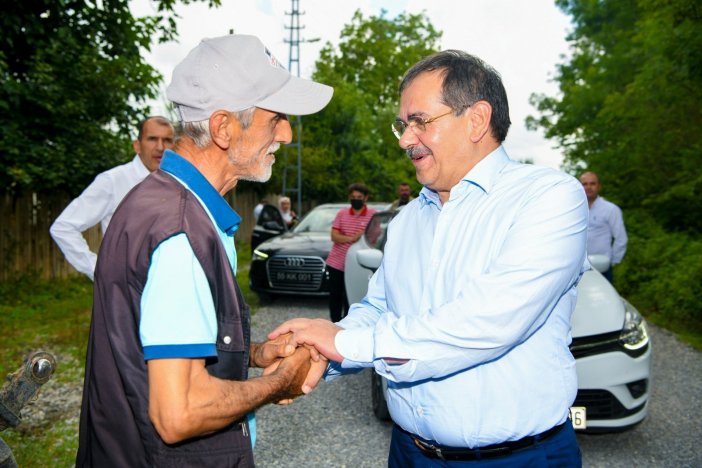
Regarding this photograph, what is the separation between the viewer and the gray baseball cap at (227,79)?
1775mm

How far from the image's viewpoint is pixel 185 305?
1491 millimetres

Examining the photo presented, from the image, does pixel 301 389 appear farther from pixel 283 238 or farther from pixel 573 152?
pixel 573 152

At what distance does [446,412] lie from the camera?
6.82 feet

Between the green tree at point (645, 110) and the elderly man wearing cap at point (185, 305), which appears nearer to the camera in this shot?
the elderly man wearing cap at point (185, 305)

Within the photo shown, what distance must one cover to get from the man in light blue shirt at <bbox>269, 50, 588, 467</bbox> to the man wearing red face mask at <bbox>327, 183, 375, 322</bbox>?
5692 millimetres

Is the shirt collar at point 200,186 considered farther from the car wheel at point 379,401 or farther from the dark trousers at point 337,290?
the dark trousers at point 337,290

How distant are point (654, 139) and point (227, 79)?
45.5 ft

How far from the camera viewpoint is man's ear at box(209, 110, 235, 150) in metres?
1.80

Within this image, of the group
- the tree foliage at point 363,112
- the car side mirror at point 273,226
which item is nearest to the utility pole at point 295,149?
the tree foliage at point 363,112

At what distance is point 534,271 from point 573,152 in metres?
20.4

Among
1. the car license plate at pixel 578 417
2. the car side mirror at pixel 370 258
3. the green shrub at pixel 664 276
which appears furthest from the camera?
the green shrub at pixel 664 276

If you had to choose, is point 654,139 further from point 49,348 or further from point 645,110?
point 49,348

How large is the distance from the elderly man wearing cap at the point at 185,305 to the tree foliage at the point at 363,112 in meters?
32.6

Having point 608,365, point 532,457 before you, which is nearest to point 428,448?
point 532,457
